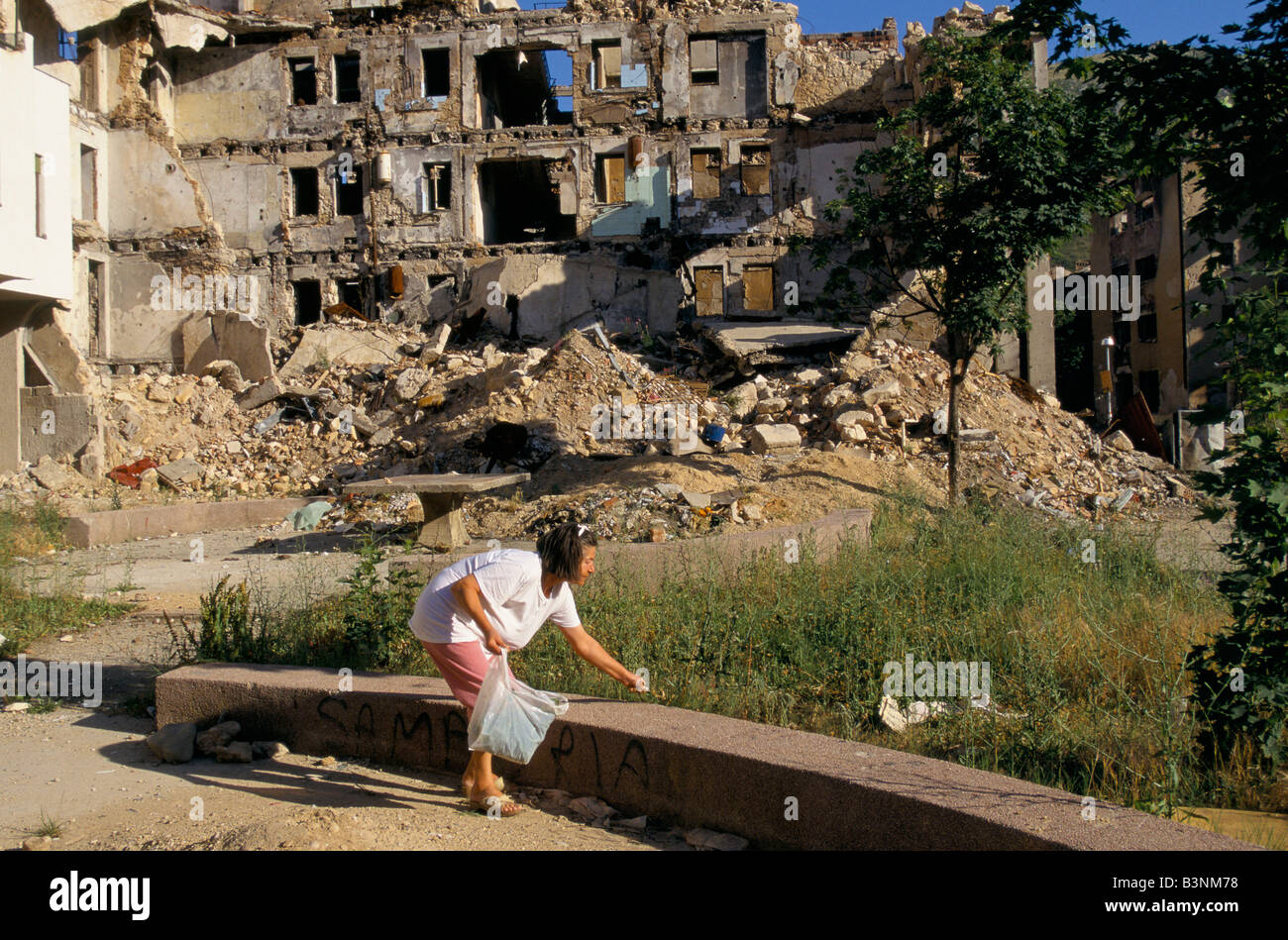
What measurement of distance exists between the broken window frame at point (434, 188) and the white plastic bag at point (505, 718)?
24295mm

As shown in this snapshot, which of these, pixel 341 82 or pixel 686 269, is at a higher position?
pixel 341 82

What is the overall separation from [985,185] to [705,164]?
15.5 meters

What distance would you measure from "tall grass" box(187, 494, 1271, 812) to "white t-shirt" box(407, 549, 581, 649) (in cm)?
91

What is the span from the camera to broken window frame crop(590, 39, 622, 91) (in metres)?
26.7

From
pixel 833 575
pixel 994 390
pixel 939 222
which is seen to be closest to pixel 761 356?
pixel 994 390

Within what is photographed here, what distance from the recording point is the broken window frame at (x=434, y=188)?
26.5 m

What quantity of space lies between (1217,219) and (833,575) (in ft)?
10.8

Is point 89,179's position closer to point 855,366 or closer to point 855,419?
point 855,366

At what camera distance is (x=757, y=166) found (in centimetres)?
2636

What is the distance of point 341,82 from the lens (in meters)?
27.2

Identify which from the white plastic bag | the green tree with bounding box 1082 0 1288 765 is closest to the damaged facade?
the green tree with bounding box 1082 0 1288 765

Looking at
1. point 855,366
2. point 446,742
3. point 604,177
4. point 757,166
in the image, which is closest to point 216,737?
point 446,742

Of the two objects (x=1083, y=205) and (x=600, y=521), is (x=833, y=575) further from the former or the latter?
(x=1083, y=205)

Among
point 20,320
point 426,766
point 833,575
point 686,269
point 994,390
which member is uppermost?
point 686,269
